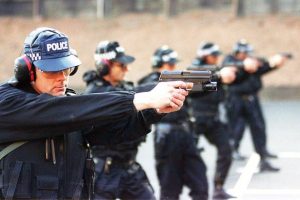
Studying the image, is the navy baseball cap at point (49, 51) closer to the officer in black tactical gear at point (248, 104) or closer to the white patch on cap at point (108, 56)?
the white patch on cap at point (108, 56)

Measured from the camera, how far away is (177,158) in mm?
7754

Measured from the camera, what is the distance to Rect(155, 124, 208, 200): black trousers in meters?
7.74

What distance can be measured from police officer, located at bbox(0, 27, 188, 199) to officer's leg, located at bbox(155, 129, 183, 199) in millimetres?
3427

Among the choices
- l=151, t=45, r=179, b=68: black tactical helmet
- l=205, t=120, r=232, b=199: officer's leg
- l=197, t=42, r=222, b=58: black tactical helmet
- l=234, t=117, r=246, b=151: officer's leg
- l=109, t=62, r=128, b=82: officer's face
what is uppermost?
l=109, t=62, r=128, b=82: officer's face

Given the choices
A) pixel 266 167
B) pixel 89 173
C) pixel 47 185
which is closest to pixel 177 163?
pixel 266 167

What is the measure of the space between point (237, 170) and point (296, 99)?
31.0 feet

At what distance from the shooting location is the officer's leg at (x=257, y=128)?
10.9 metres

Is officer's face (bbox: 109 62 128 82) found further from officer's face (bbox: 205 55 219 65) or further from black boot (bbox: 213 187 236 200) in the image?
officer's face (bbox: 205 55 219 65)

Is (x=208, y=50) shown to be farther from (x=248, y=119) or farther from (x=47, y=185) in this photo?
(x=47, y=185)

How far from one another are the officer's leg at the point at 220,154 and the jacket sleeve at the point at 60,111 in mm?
5200

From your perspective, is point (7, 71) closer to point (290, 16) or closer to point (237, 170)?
point (290, 16)

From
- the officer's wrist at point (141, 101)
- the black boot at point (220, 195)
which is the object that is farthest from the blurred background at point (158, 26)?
the officer's wrist at point (141, 101)

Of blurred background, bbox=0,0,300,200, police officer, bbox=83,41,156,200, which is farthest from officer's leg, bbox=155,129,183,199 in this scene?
blurred background, bbox=0,0,300,200

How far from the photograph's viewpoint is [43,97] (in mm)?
3973
